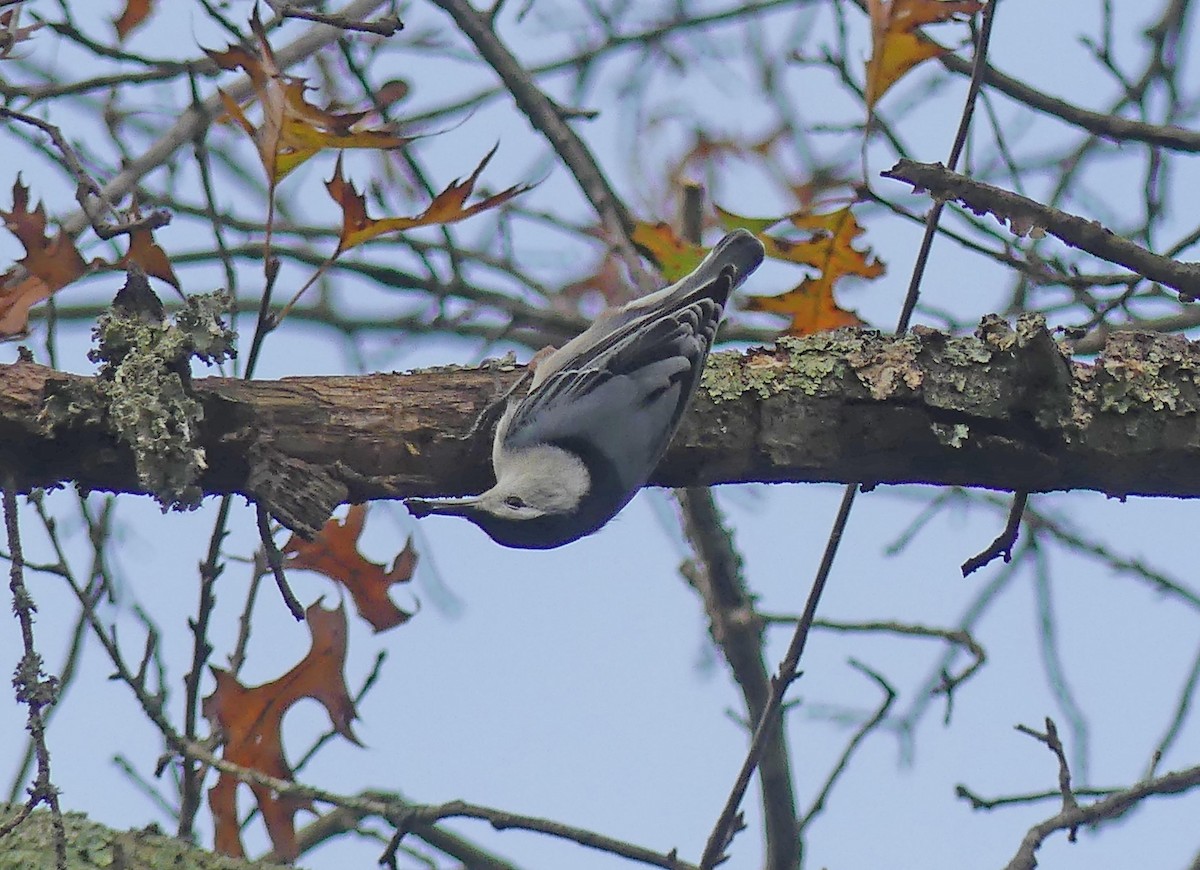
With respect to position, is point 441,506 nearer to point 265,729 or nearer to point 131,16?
point 265,729

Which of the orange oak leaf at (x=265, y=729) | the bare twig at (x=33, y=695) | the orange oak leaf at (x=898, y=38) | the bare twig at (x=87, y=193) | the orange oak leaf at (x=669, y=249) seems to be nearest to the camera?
the bare twig at (x=33, y=695)

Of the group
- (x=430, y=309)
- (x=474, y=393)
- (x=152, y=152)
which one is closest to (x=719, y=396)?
(x=474, y=393)

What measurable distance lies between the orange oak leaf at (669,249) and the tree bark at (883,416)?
3.05 feet

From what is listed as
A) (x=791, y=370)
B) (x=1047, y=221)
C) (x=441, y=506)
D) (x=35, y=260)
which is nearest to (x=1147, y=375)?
(x=1047, y=221)

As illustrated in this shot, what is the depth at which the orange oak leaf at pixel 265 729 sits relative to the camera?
2486 millimetres

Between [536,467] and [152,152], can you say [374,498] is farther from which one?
[152,152]

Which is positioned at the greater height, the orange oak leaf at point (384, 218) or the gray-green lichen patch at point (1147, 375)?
the gray-green lichen patch at point (1147, 375)

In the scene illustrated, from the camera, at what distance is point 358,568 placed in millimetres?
2551

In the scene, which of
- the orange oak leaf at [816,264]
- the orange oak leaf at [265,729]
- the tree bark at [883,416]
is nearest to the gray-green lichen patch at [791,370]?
the tree bark at [883,416]

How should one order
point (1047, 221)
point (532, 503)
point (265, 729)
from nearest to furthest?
point (1047, 221), point (532, 503), point (265, 729)

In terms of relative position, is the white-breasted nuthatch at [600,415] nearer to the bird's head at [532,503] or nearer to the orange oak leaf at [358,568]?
the bird's head at [532,503]

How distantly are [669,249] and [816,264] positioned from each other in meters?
0.39

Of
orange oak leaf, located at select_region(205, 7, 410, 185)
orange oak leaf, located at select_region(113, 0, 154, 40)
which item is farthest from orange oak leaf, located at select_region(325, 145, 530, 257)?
orange oak leaf, located at select_region(113, 0, 154, 40)

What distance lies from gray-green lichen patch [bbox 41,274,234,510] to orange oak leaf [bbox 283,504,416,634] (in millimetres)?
590
